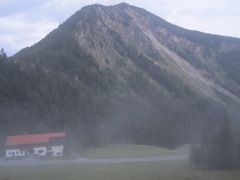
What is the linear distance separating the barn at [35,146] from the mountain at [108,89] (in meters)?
8.27

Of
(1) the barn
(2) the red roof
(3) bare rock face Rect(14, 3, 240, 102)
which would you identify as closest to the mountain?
(3) bare rock face Rect(14, 3, 240, 102)

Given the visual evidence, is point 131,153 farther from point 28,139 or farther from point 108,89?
point 108,89

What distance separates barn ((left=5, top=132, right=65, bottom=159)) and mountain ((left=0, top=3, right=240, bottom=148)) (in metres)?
8.27

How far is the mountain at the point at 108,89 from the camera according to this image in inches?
2874

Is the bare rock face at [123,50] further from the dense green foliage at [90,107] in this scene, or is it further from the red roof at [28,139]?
the red roof at [28,139]

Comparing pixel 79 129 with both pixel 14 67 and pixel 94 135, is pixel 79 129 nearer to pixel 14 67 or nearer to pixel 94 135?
pixel 94 135

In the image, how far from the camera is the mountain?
73000 millimetres

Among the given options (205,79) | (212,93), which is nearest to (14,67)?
(212,93)

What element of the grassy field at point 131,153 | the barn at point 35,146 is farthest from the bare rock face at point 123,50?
the barn at point 35,146

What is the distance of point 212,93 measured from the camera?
162 metres

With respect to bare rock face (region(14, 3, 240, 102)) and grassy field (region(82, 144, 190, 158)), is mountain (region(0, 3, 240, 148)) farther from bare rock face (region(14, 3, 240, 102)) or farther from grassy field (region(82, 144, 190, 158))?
grassy field (region(82, 144, 190, 158))

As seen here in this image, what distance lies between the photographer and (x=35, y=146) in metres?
55.3

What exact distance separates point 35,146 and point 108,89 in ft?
199

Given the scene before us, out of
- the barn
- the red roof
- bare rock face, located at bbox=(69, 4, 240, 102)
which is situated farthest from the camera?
bare rock face, located at bbox=(69, 4, 240, 102)
